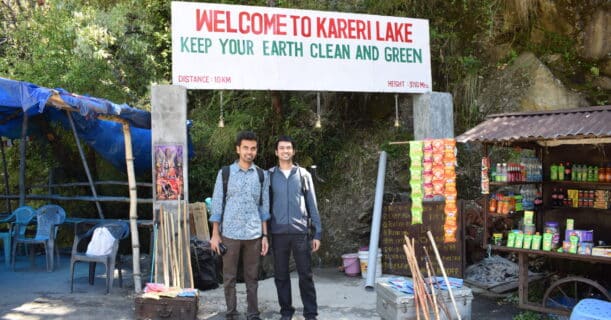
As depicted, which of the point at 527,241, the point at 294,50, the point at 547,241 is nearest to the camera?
the point at 547,241

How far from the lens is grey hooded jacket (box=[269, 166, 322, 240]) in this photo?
213 inches

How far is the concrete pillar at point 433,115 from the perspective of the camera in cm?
809

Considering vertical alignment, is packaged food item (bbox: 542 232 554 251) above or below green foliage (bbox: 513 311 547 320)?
above

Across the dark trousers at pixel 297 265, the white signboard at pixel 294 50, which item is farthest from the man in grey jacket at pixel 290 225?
the white signboard at pixel 294 50

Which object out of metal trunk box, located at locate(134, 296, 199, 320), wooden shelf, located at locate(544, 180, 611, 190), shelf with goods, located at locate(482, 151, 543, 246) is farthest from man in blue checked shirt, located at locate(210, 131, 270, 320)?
wooden shelf, located at locate(544, 180, 611, 190)

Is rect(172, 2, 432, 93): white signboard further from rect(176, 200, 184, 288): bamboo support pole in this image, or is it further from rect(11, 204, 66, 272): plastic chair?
rect(11, 204, 66, 272): plastic chair

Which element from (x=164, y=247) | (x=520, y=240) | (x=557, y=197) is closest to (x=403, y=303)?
(x=520, y=240)

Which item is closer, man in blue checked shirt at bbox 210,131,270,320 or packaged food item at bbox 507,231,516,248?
man in blue checked shirt at bbox 210,131,270,320

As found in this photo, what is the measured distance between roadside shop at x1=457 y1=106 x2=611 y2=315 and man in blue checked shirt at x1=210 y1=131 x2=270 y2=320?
103 inches

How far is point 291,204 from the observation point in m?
5.44

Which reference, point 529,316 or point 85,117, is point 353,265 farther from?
point 85,117

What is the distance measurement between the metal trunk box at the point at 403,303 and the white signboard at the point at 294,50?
10.3 ft

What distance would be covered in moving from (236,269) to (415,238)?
3.39 meters

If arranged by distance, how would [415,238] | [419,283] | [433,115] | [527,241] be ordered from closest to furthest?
[419,283] < [527,241] < [415,238] < [433,115]
